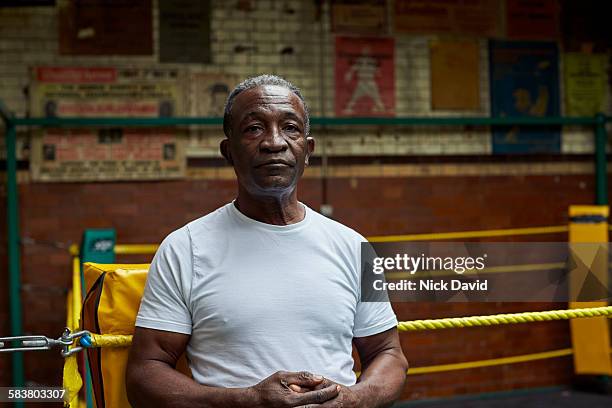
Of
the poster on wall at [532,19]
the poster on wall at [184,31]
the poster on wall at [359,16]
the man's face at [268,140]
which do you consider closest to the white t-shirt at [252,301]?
the man's face at [268,140]

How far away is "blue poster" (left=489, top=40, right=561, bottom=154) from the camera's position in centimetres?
518

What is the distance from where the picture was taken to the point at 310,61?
4867 mm

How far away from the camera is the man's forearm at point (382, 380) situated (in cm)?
182

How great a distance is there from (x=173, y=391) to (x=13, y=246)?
120 inches

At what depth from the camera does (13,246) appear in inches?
174

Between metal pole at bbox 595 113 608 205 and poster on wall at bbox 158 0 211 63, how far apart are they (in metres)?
2.70

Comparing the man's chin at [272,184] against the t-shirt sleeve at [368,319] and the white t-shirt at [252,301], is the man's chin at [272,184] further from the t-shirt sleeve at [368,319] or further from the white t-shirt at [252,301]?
the t-shirt sleeve at [368,319]

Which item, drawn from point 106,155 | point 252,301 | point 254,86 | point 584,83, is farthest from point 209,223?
point 584,83

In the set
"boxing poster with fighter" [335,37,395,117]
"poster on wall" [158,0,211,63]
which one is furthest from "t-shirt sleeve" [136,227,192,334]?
"boxing poster with fighter" [335,37,395,117]

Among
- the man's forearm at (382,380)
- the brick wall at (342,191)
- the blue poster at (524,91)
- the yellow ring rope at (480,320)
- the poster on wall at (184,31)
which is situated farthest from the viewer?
the blue poster at (524,91)

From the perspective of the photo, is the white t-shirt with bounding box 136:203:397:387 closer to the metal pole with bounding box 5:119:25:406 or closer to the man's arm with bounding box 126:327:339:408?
the man's arm with bounding box 126:327:339:408

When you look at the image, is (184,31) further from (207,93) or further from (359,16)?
(359,16)

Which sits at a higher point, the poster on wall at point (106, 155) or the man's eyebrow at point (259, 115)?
the poster on wall at point (106, 155)

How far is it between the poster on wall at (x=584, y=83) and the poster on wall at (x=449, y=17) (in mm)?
590
